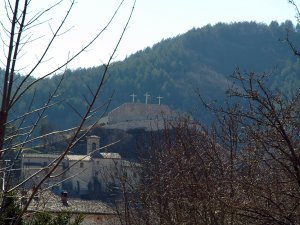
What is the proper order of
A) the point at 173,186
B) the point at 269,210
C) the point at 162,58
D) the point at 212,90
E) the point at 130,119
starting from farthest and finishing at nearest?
1. the point at 162,58
2. the point at 212,90
3. the point at 130,119
4. the point at 173,186
5. the point at 269,210

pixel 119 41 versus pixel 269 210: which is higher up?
pixel 119 41

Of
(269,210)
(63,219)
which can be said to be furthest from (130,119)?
(269,210)

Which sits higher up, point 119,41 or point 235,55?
point 235,55

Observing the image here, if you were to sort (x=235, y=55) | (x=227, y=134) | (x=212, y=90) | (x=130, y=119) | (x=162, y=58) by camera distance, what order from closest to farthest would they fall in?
(x=227, y=134) < (x=130, y=119) < (x=212, y=90) < (x=162, y=58) < (x=235, y=55)

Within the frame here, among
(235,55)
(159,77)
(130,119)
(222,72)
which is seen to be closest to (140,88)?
(159,77)

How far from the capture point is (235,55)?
144875 millimetres

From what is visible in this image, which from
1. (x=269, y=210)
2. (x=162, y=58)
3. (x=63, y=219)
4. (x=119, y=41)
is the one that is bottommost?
(x=63, y=219)

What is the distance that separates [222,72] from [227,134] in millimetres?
122189

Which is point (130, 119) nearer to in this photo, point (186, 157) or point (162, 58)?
point (186, 157)

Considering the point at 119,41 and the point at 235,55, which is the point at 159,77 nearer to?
the point at 235,55

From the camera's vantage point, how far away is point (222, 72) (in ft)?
444

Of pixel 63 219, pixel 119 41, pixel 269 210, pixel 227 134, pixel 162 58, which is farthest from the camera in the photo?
pixel 162 58

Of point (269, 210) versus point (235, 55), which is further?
point (235, 55)

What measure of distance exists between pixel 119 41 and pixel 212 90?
106441mm
